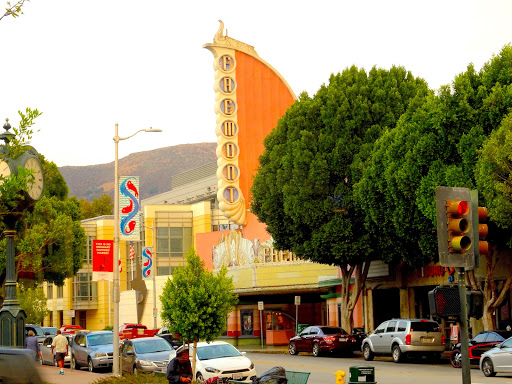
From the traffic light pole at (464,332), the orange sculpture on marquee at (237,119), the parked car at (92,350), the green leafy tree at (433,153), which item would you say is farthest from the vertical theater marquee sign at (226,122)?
the traffic light pole at (464,332)

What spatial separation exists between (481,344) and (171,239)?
55.5m

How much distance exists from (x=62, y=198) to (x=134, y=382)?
32.8 meters

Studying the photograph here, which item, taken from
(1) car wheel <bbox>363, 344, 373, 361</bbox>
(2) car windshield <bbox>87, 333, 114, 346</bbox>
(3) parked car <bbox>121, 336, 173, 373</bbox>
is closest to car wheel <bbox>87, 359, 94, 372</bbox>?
(2) car windshield <bbox>87, 333, 114, 346</bbox>

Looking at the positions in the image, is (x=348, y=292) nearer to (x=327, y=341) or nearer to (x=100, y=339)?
(x=327, y=341)

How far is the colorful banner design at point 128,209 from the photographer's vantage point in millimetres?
30750

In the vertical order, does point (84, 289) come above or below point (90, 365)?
above

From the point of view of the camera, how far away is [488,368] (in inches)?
1077

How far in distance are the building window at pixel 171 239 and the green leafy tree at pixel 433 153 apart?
1871 inches

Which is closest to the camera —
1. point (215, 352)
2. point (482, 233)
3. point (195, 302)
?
point (482, 233)

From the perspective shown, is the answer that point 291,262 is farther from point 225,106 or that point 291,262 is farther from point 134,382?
point 134,382

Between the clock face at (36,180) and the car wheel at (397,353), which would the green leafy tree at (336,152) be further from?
the clock face at (36,180)

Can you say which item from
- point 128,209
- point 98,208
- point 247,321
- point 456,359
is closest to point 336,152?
point 456,359

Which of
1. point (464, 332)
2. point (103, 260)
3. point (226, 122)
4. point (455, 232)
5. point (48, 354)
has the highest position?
point (226, 122)

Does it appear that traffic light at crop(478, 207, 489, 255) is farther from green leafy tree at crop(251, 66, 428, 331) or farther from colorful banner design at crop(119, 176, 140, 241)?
green leafy tree at crop(251, 66, 428, 331)
